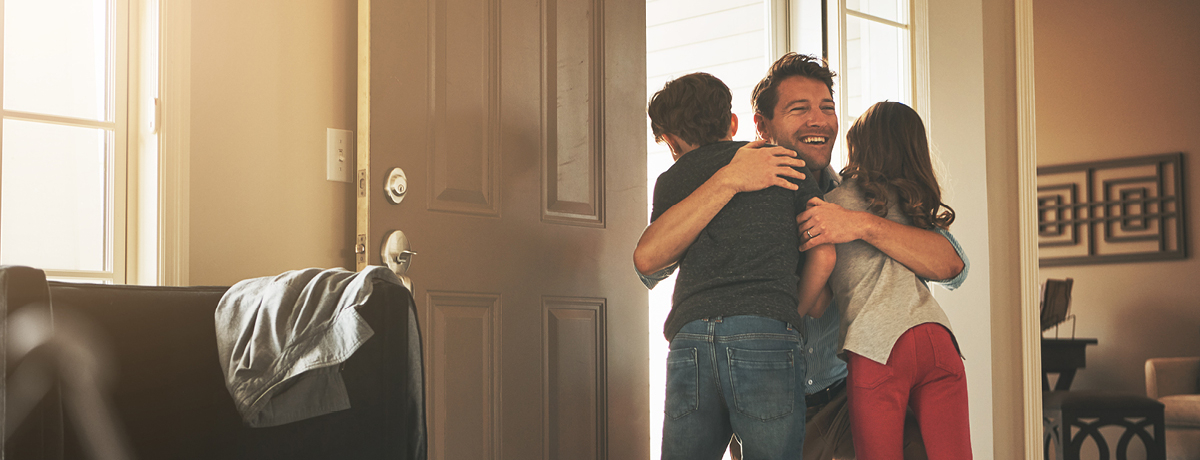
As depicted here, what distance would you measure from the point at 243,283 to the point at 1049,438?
14.5 ft

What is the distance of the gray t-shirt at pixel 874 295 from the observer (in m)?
1.89

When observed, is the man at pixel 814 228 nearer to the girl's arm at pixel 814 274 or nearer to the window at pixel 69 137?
the girl's arm at pixel 814 274

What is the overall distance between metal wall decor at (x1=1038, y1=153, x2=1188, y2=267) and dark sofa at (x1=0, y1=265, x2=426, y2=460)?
5849mm

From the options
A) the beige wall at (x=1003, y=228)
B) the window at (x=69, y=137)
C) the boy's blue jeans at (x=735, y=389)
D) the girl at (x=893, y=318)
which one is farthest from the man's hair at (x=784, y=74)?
the window at (x=69, y=137)

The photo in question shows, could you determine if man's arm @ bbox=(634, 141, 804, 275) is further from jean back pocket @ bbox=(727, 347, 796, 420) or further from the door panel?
the door panel

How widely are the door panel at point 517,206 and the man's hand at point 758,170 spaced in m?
0.60

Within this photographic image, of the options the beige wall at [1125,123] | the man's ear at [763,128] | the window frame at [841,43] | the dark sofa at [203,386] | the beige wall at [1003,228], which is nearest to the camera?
the dark sofa at [203,386]

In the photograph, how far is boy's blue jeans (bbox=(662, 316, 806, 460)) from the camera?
5.61ft

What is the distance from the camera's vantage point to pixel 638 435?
2.44 m

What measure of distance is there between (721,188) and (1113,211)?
17.4 feet

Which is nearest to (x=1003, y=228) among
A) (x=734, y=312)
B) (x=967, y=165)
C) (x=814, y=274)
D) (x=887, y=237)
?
(x=967, y=165)

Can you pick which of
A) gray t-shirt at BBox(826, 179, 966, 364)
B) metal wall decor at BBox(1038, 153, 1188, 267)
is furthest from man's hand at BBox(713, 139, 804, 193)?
metal wall decor at BBox(1038, 153, 1188, 267)

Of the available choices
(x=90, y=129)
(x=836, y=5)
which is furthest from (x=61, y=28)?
(x=836, y=5)

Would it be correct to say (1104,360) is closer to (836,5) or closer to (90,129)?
(836,5)
